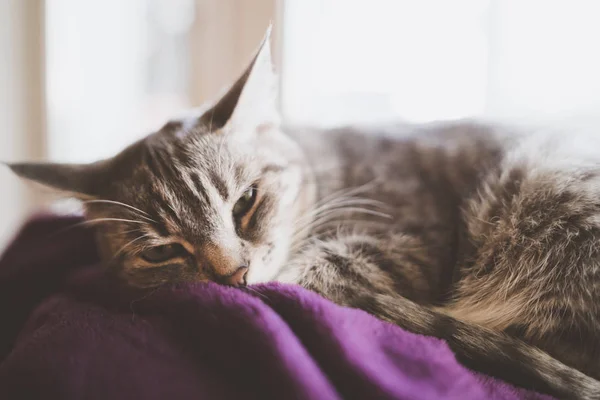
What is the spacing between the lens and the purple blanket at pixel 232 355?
0.54 meters

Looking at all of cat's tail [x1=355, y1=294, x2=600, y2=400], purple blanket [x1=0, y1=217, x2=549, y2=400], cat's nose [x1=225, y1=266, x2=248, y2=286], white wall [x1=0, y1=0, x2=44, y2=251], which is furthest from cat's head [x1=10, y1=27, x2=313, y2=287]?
white wall [x1=0, y1=0, x2=44, y2=251]

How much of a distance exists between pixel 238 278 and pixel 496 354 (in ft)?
1.32

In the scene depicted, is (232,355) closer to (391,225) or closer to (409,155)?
(391,225)

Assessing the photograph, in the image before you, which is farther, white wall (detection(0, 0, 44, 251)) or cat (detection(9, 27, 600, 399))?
white wall (detection(0, 0, 44, 251))

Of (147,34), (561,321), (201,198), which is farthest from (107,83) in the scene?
(561,321)

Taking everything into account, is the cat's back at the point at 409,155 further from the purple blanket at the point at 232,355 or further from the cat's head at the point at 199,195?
the purple blanket at the point at 232,355

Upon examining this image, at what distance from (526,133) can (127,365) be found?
2.99 feet

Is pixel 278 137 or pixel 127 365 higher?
pixel 278 137

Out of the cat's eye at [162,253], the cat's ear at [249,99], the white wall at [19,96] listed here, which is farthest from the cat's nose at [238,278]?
the white wall at [19,96]

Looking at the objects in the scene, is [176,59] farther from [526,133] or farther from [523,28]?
[526,133]

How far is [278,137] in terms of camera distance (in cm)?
107

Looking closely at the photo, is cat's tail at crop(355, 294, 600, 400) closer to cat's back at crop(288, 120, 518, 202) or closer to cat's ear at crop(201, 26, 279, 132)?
cat's back at crop(288, 120, 518, 202)

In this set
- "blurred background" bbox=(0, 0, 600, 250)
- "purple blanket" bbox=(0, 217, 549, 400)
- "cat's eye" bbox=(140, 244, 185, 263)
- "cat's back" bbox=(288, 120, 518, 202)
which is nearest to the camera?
"purple blanket" bbox=(0, 217, 549, 400)

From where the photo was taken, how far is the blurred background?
1.39 meters
